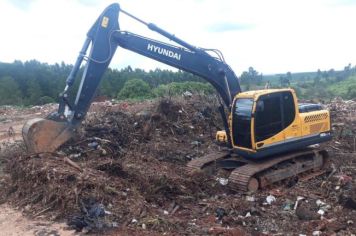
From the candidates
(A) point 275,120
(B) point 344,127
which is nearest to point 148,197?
(A) point 275,120

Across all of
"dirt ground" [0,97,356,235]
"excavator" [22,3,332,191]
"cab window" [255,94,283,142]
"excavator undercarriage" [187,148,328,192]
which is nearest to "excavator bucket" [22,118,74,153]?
"excavator" [22,3,332,191]

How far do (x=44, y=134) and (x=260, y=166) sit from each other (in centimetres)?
406

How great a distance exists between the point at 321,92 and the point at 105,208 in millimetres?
27844

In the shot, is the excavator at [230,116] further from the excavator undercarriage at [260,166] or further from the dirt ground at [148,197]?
the dirt ground at [148,197]

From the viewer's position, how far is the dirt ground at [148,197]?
20.5ft

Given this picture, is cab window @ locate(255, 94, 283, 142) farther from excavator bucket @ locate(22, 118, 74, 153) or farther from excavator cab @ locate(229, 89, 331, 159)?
excavator bucket @ locate(22, 118, 74, 153)

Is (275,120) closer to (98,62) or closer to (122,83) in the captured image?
(98,62)

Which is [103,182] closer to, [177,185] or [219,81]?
[177,185]

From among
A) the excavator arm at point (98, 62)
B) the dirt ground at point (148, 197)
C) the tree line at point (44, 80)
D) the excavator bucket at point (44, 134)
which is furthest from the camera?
the tree line at point (44, 80)

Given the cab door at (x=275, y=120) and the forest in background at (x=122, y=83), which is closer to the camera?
the cab door at (x=275, y=120)

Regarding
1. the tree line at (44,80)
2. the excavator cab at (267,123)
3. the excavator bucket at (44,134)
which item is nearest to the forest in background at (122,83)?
the tree line at (44,80)

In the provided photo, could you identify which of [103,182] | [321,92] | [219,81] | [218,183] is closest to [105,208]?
[103,182]

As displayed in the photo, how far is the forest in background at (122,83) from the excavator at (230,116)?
722 inches

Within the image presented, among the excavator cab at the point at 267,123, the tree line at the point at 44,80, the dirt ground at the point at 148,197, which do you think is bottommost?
the dirt ground at the point at 148,197
